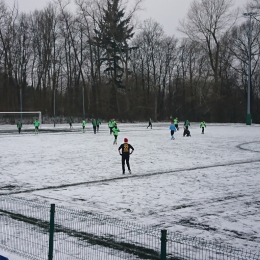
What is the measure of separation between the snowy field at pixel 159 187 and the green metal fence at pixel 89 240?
2.04 feet

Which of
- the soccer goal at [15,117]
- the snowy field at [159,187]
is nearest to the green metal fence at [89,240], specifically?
the snowy field at [159,187]

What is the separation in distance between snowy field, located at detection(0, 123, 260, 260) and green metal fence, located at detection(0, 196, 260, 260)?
0.62m

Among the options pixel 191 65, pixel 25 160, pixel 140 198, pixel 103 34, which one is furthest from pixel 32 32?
pixel 140 198

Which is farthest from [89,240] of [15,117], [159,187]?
[15,117]

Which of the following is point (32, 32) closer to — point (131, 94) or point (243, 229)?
point (131, 94)

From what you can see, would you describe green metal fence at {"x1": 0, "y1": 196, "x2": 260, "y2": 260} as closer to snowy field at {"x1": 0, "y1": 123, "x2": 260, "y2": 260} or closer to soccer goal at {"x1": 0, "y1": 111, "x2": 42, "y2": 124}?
snowy field at {"x1": 0, "y1": 123, "x2": 260, "y2": 260}

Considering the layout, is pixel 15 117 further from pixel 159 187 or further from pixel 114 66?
pixel 159 187

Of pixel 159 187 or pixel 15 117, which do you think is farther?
pixel 15 117

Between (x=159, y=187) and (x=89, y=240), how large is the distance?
6249 mm

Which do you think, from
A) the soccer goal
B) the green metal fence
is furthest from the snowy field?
the soccer goal

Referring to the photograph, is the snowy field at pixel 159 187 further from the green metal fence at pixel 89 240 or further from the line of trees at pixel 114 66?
the line of trees at pixel 114 66

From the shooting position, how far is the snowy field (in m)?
10.3

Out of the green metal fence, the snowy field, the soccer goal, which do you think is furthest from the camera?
the soccer goal

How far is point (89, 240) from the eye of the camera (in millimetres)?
8828
